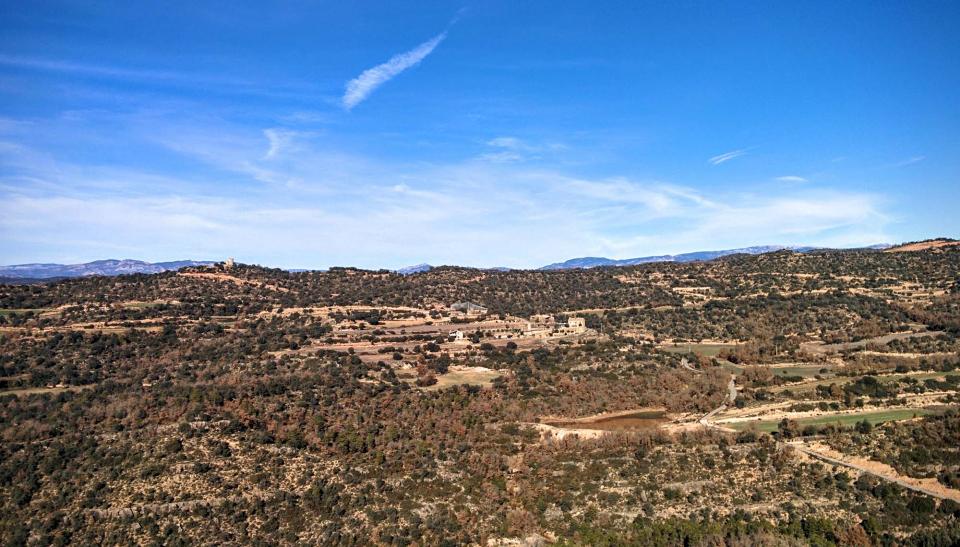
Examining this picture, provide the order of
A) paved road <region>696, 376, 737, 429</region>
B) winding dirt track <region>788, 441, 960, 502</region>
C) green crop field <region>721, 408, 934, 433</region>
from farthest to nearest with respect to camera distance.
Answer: paved road <region>696, 376, 737, 429</region>
green crop field <region>721, 408, 934, 433</region>
winding dirt track <region>788, 441, 960, 502</region>

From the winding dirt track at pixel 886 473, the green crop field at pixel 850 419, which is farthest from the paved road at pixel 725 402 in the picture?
the winding dirt track at pixel 886 473

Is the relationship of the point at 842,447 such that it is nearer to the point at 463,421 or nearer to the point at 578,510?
the point at 578,510

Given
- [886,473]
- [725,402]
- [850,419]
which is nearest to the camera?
[886,473]

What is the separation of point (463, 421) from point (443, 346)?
18.9 metres

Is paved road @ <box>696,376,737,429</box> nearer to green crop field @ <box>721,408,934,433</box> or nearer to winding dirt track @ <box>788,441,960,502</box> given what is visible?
green crop field @ <box>721,408,934,433</box>

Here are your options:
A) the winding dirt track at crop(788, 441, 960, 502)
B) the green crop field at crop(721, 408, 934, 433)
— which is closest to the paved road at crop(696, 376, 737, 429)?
the green crop field at crop(721, 408, 934, 433)

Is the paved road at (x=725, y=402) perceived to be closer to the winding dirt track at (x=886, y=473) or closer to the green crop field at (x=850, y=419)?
the green crop field at (x=850, y=419)

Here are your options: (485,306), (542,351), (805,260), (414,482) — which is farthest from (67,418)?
(805,260)

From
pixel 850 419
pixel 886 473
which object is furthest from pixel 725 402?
pixel 886 473

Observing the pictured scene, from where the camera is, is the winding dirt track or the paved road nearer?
the winding dirt track

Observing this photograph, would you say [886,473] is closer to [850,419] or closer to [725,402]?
[850,419]

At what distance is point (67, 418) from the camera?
38469 millimetres

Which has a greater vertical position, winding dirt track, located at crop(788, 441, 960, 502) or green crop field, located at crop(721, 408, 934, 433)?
green crop field, located at crop(721, 408, 934, 433)

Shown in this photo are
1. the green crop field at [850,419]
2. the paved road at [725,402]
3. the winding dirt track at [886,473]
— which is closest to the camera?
the winding dirt track at [886,473]
